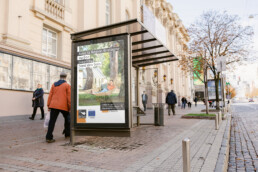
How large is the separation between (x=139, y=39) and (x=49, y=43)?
366 inches

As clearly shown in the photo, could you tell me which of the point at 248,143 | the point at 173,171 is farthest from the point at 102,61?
the point at 248,143

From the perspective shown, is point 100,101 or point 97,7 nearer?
point 100,101

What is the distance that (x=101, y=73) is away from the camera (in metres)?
5.46

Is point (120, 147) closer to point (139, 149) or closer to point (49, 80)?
point (139, 149)

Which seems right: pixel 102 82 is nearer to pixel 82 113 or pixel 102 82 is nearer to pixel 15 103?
Result: pixel 82 113

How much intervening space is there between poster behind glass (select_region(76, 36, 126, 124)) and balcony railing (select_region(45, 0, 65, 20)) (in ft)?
32.6

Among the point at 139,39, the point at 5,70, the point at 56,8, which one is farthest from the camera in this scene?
the point at 56,8

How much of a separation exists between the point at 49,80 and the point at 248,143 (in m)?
10.9

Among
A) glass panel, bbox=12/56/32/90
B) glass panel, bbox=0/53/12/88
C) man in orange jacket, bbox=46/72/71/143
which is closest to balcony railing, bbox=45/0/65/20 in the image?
glass panel, bbox=12/56/32/90

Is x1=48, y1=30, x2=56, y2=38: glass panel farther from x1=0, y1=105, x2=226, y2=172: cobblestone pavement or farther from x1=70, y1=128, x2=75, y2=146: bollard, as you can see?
x1=70, y1=128, x2=75, y2=146: bollard

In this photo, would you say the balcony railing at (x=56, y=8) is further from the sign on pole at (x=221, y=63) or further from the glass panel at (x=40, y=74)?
the sign on pole at (x=221, y=63)

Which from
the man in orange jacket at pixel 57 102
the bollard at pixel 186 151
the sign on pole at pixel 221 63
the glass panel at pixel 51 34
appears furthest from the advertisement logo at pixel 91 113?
the glass panel at pixel 51 34

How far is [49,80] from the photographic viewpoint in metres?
13.6

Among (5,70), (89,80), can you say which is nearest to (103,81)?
(89,80)
